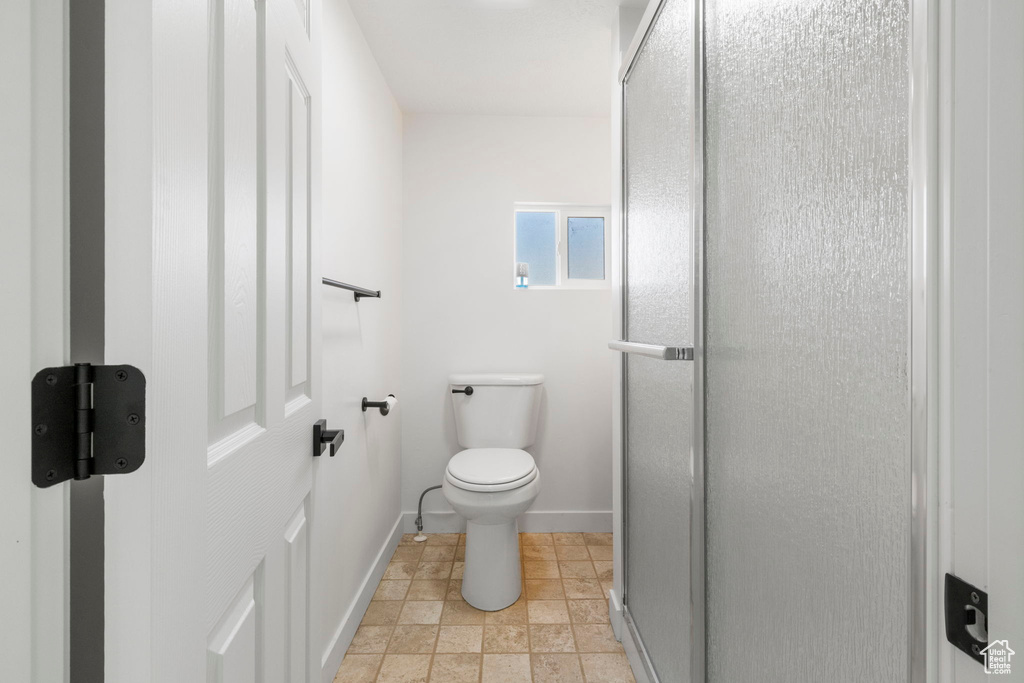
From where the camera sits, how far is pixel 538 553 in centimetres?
225

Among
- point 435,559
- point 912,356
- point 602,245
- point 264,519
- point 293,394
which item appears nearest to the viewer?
point 912,356

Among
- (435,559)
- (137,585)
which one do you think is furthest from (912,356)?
(435,559)

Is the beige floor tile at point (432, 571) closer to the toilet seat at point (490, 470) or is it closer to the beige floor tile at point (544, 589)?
the beige floor tile at point (544, 589)

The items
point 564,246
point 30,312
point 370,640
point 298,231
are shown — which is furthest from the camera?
point 564,246

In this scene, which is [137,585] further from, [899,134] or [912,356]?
[899,134]

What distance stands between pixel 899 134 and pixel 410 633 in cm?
186

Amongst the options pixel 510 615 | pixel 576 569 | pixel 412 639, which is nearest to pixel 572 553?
pixel 576 569

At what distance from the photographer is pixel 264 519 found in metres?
0.67

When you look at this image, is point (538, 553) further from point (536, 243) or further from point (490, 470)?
point (536, 243)

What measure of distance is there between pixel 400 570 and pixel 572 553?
0.81 m

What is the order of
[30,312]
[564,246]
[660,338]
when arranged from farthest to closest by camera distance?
[564,246]
[660,338]
[30,312]

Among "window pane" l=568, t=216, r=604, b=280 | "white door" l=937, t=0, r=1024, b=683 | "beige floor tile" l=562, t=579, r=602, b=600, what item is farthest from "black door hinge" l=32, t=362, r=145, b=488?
"window pane" l=568, t=216, r=604, b=280

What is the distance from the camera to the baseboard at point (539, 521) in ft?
8.08

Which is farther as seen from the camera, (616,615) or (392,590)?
(392,590)
